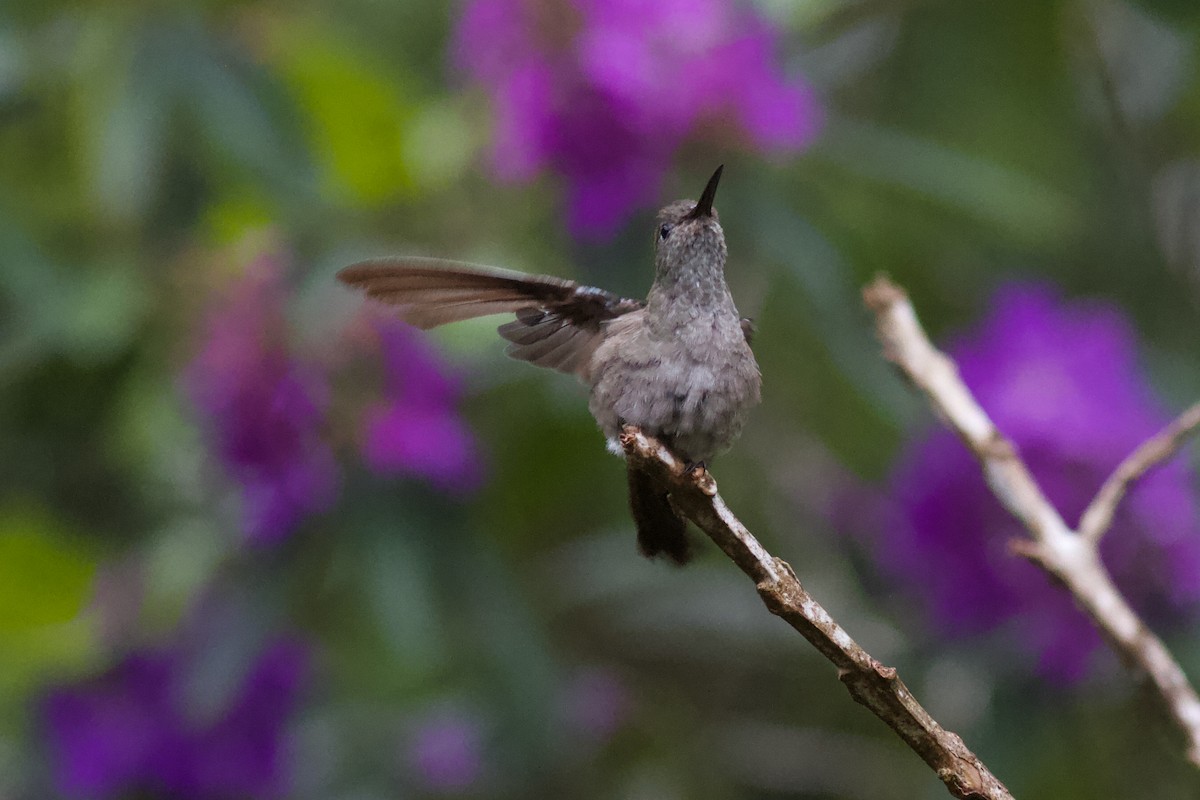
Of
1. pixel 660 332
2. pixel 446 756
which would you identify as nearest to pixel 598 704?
pixel 446 756

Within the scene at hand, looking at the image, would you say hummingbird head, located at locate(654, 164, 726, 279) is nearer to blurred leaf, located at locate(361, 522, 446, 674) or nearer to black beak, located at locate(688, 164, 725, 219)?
black beak, located at locate(688, 164, 725, 219)

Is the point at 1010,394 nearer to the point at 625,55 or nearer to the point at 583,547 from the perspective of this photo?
the point at 625,55

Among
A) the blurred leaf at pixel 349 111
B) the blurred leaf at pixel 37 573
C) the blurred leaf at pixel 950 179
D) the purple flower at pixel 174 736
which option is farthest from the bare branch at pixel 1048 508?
the blurred leaf at pixel 37 573

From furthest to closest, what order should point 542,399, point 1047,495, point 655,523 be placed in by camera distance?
point 542,399 → point 1047,495 → point 655,523

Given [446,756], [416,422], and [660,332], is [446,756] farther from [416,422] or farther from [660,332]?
[660,332]

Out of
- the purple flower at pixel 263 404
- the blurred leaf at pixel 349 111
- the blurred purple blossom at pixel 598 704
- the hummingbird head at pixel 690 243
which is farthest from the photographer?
the blurred purple blossom at pixel 598 704

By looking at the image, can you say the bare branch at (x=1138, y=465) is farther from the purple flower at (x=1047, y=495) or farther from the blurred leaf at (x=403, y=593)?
the blurred leaf at (x=403, y=593)
